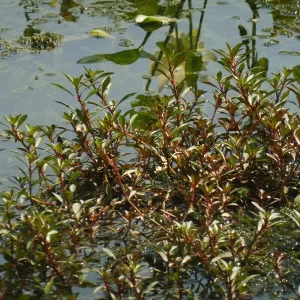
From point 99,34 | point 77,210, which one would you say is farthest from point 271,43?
point 77,210

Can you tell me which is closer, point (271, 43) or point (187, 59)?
point (187, 59)

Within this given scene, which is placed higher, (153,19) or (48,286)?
(153,19)

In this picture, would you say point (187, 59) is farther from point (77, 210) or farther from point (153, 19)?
point (77, 210)

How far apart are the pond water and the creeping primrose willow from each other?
1.74 ft

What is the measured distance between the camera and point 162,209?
9.11 ft

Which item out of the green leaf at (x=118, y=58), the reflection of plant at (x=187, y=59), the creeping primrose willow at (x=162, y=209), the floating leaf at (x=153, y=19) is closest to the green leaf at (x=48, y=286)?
the creeping primrose willow at (x=162, y=209)

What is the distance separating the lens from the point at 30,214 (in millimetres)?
2596

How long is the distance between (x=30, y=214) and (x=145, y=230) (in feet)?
1.29

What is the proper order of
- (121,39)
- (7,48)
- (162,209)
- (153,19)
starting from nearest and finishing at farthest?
(162,209), (7,48), (121,39), (153,19)

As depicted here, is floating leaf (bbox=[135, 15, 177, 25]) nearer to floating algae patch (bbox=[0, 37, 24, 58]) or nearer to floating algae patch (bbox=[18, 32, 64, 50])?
floating algae patch (bbox=[18, 32, 64, 50])

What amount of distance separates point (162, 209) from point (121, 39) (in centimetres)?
198

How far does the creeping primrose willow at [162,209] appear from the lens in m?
2.38

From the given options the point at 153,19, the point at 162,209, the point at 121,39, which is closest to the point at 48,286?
the point at 162,209

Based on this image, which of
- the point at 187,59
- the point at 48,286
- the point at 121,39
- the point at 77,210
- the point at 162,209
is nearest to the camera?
the point at 48,286
